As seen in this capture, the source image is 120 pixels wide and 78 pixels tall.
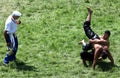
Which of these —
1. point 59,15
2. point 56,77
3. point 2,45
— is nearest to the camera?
point 56,77

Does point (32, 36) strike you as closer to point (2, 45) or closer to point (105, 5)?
point (2, 45)

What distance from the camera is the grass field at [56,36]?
1667 cm

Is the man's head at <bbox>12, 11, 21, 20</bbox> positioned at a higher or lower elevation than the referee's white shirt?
higher

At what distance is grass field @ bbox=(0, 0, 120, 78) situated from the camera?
16.7 metres

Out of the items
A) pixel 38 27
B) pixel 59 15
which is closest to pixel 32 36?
pixel 38 27

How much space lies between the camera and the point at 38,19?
70.4ft

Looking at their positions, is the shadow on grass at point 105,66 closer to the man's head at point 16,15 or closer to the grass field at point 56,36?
the grass field at point 56,36

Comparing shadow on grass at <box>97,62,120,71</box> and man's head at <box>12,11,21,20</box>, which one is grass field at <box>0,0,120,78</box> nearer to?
shadow on grass at <box>97,62,120,71</box>

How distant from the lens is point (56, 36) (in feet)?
64.9

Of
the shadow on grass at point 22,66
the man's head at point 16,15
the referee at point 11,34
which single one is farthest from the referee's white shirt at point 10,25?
the shadow on grass at point 22,66

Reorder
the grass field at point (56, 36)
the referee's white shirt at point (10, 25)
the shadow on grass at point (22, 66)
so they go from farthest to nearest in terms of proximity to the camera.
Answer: the shadow on grass at point (22, 66)
the grass field at point (56, 36)
the referee's white shirt at point (10, 25)

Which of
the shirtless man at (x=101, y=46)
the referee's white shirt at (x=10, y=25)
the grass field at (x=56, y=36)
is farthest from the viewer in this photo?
the grass field at (x=56, y=36)

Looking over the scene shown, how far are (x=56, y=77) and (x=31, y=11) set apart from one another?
22.0 ft

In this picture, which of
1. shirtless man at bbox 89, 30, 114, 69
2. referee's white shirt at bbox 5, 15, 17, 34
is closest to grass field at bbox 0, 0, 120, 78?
shirtless man at bbox 89, 30, 114, 69
